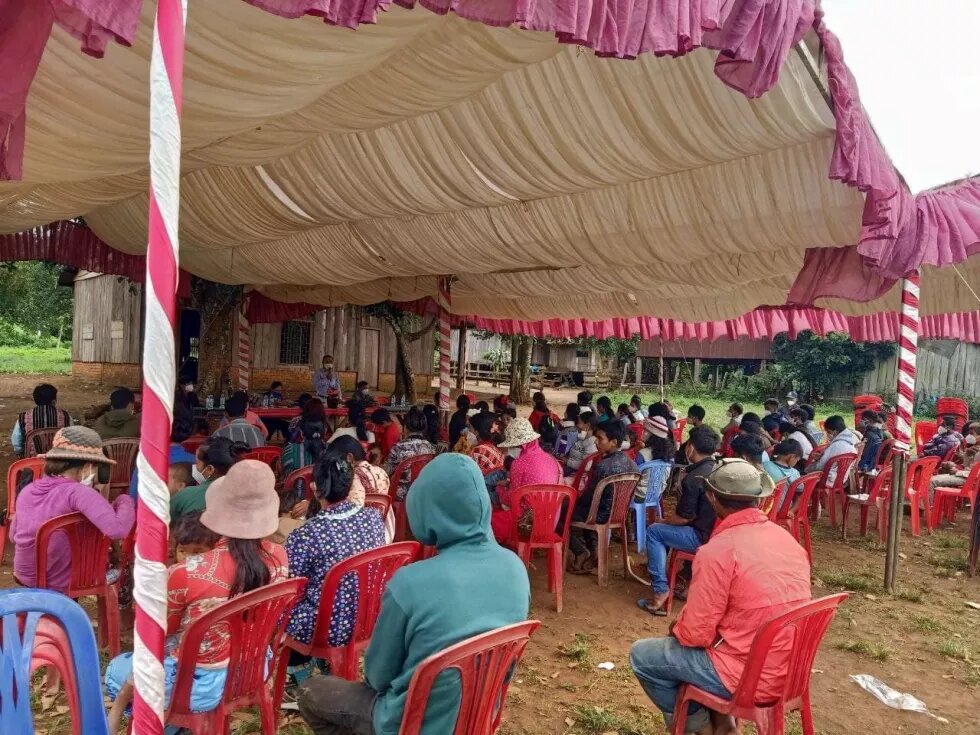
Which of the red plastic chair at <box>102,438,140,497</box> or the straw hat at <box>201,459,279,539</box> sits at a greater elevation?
the straw hat at <box>201,459,279,539</box>

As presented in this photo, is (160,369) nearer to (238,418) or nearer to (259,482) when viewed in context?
(259,482)

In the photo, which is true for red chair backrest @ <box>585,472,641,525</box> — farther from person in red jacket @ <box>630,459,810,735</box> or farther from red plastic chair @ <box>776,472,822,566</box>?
person in red jacket @ <box>630,459,810,735</box>

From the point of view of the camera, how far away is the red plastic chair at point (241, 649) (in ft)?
7.23

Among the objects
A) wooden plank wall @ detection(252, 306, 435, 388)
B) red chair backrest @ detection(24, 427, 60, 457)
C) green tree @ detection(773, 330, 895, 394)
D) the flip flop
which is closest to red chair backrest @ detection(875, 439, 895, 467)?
the flip flop

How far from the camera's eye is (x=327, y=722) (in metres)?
2.32

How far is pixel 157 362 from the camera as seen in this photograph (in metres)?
1.74

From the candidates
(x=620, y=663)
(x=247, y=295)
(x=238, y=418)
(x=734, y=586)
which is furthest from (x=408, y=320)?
(x=734, y=586)

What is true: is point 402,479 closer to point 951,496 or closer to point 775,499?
point 775,499

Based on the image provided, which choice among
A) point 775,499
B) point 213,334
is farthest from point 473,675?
point 213,334

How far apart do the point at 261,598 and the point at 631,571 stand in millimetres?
3964

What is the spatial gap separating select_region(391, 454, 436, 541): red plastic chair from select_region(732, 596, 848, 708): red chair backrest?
3.17m

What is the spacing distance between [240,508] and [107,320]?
18943 mm

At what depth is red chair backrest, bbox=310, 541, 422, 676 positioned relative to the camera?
9.08 feet

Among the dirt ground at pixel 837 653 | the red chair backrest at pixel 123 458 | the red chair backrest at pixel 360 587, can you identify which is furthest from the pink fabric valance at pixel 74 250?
the red chair backrest at pixel 360 587
